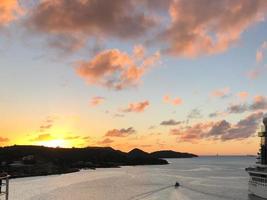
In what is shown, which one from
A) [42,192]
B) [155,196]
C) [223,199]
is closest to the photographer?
[223,199]

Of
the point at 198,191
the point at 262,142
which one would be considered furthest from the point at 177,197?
the point at 262,142

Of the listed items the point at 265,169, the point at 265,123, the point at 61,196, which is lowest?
the point at 61,196

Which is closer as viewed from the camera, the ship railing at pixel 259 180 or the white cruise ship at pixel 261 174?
the ship railing at pixel 259 180

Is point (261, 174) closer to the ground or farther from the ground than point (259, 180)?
farther from the ground

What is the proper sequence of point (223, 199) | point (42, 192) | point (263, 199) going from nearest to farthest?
point (263, 199) → point (223, 199) → point (42, 192)

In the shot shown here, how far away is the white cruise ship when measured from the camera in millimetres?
111000

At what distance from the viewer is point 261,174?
112688 mm

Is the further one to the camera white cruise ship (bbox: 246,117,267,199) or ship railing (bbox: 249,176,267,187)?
white cruise ship (bbox: 246,117,267,199)

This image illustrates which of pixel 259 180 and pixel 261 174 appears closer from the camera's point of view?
pixel 261 174

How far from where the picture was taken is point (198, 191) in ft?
491

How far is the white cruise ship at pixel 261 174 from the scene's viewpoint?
364 feet

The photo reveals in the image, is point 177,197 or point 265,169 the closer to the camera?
point 265,169

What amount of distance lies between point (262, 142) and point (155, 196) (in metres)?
36.5

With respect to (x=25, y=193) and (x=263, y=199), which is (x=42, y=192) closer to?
(x=25, y=193)
